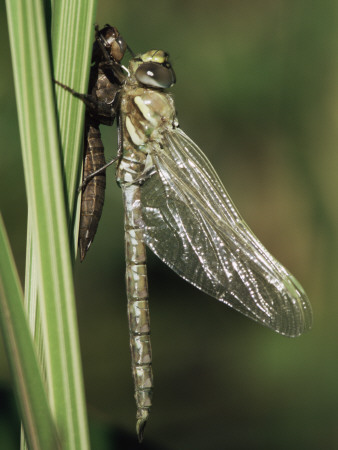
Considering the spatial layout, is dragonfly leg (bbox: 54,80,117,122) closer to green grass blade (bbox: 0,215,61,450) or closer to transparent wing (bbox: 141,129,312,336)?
transparent wing (bbox: 141,129,312,336)

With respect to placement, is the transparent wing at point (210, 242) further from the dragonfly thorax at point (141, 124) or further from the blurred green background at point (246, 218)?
the blurred green background at point (246, 218)

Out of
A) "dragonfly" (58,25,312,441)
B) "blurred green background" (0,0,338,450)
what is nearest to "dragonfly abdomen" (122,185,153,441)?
"dragonfly" (58,25,312,441)

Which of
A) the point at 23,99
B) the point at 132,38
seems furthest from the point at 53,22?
the point at 132,38

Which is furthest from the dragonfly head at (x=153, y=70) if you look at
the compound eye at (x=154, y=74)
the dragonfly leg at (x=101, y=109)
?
the dragonfly leg at (x=101, y=109)

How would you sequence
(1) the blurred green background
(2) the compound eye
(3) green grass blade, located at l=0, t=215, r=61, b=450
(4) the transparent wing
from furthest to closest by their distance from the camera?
(1) the blurred green background → (4) the transparent wing → (2) the compound eye → (3) green grass blade, located at l=0, t=215, r=61, b=450

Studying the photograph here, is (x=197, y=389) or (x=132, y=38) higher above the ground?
(x=132, y=38)

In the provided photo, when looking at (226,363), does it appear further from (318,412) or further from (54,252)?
(54,252)

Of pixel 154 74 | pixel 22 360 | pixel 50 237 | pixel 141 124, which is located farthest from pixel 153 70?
pixel 22 360

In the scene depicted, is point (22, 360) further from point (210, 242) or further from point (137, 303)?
point (210, 242)

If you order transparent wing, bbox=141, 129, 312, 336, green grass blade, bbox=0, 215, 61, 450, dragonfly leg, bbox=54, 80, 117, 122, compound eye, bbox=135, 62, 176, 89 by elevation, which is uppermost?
compound eye, bbox=135, 62, 176, 89
